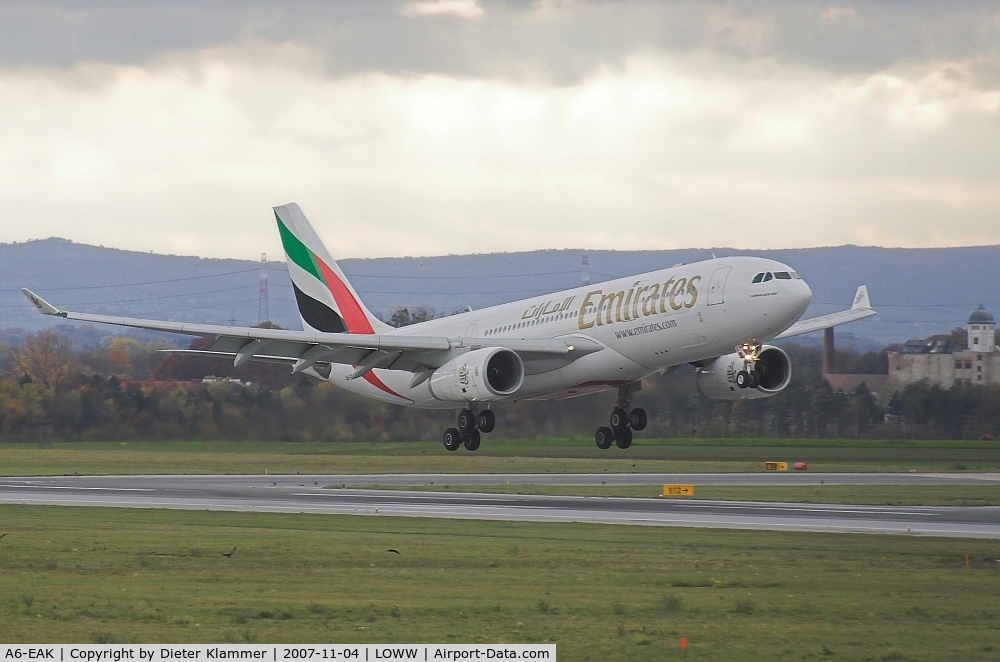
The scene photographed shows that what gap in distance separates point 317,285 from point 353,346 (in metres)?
12.0

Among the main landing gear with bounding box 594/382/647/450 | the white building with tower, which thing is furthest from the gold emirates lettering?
the white building with tower

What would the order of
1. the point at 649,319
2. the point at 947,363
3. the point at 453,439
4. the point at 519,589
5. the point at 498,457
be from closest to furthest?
the point at 519,589, the point at 649,319, the point at 453,439, the point at 498,457, the point at 947,363

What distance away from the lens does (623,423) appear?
159 feet

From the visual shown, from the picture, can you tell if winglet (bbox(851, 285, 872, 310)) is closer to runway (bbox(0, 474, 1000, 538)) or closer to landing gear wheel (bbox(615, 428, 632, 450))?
runway (bbox(0, 474, 1000, 538))

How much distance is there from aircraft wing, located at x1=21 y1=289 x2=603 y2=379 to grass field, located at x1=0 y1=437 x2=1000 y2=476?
16.3 metres

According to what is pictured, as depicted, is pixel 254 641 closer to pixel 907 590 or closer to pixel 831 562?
pixel 907 590

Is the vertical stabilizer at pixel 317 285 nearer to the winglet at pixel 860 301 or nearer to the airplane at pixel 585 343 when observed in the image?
the airplane at pixel 585 343

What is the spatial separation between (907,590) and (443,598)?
8.55 meters

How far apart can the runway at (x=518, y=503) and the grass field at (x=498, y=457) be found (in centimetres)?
475

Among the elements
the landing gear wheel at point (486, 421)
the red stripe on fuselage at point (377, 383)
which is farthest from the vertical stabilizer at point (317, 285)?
the landing gear wheel at point (486, 421)

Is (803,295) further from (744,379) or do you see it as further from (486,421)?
(486,421)

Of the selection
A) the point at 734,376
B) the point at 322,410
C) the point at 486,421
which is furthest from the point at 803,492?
the point at 322,410

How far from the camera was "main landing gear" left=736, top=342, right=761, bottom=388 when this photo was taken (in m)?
40.3

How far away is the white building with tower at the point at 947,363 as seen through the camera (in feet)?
270
